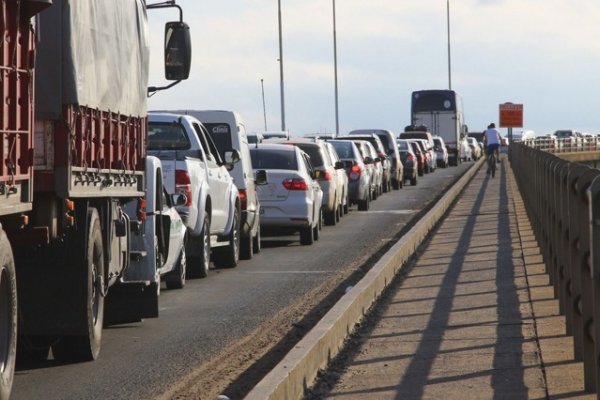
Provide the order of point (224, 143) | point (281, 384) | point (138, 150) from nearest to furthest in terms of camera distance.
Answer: point (281, 384) < point (138, 150) < point (224, 143)

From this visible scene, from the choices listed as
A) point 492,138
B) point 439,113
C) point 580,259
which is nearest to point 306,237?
point 580,259

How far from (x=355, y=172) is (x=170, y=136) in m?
18.2

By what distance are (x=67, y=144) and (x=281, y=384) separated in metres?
2.25

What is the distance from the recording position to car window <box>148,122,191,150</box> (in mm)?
18641

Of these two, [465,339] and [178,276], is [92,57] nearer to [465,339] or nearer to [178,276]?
[465,339]

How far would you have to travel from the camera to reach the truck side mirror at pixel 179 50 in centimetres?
1470

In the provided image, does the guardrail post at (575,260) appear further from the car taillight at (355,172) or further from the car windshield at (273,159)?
the car taillight at (355,172)

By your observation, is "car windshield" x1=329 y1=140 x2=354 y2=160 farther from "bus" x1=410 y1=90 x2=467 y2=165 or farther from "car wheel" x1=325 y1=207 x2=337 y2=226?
"bus" x1=410 y1=90 x2=467 y2=165

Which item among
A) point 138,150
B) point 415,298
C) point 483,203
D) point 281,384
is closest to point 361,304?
point 415,298

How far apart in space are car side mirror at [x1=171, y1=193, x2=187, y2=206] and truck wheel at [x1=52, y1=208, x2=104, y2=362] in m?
4.68

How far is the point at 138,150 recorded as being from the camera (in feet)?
45.6

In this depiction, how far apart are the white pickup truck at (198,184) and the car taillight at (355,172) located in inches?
634

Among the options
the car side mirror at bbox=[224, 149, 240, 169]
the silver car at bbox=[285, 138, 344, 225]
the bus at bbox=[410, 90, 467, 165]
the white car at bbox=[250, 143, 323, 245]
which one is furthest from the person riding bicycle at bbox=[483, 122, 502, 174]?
the car side mirror at bbox=[224, 149, 240, 169]

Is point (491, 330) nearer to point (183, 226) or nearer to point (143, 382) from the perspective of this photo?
point (143, 382)
